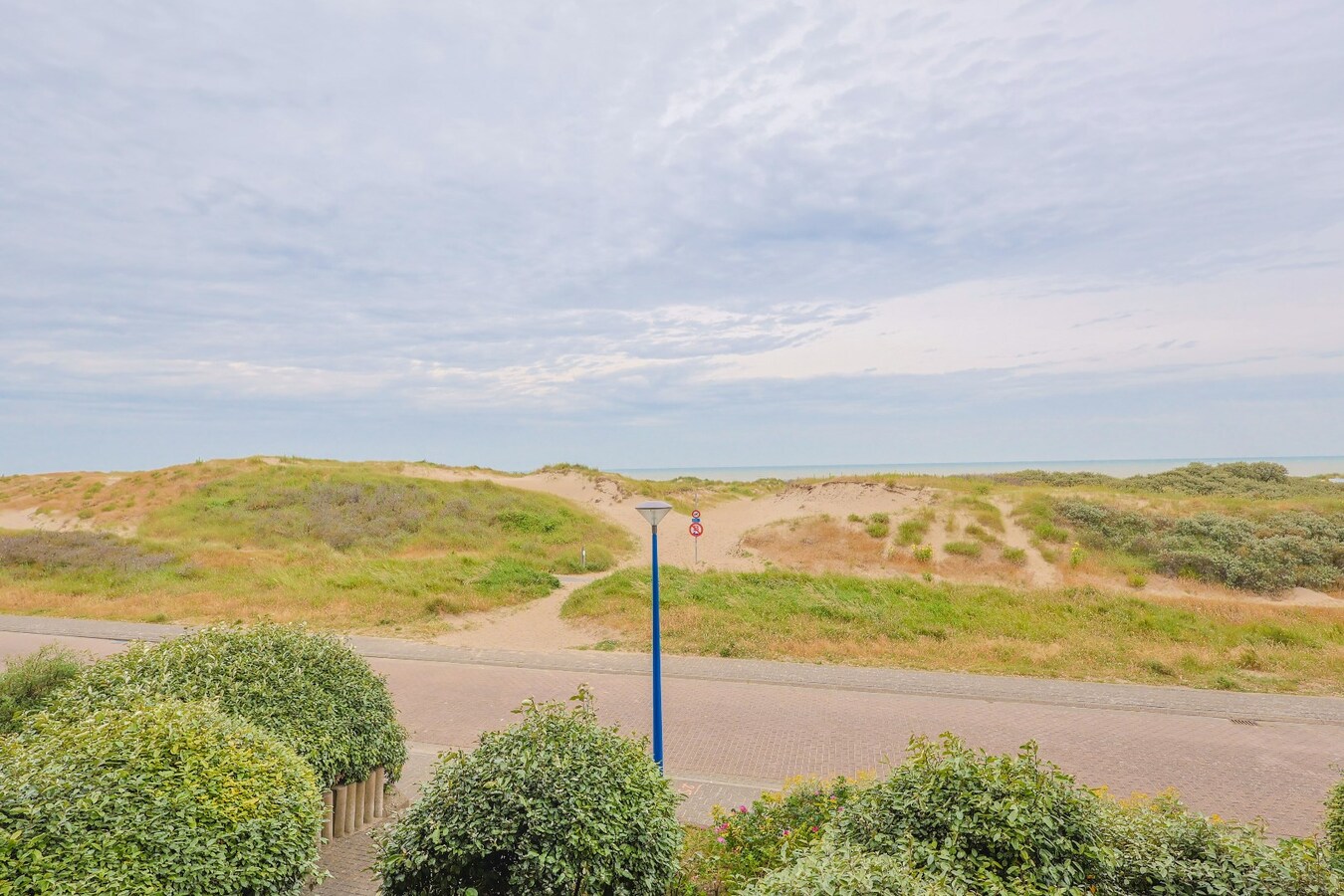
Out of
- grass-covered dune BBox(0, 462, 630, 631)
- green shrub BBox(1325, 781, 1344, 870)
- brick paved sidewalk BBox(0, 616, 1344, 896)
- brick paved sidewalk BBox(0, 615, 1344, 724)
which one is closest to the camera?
green shrub BBox(1325, 781, 1344, 870)

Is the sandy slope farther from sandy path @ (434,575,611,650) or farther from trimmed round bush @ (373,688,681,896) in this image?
trimmed round bush @ (373,688,681,896)

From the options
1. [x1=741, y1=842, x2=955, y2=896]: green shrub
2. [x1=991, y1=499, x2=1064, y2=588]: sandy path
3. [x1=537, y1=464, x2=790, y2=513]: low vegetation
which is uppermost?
[x1=537, y1=464, x2=790, y2=513]: low vegetation

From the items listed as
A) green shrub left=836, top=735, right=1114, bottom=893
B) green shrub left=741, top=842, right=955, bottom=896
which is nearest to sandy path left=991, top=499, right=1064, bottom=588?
green shrub left=836, top=735, right=1114, bottom=893

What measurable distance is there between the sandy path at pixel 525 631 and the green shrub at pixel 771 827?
1059 cm

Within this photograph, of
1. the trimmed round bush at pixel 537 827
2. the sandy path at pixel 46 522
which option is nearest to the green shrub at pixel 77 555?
the sandy path at pixel 46 522

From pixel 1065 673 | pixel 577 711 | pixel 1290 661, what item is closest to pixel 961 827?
pixel 577 711

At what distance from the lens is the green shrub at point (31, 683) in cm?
886

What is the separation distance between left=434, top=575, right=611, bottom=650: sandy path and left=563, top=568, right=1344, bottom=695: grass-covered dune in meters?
0.76

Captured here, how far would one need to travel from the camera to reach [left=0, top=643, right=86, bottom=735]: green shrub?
349 inches

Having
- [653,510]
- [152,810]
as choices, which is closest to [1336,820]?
[653,510]

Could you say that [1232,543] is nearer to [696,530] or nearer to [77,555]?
[696,530]

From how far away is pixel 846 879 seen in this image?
3.85 metres

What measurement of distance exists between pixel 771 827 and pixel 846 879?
281 centimetres

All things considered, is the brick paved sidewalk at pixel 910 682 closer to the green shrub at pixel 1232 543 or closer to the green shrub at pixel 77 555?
the green shrub at pixel 77 555
